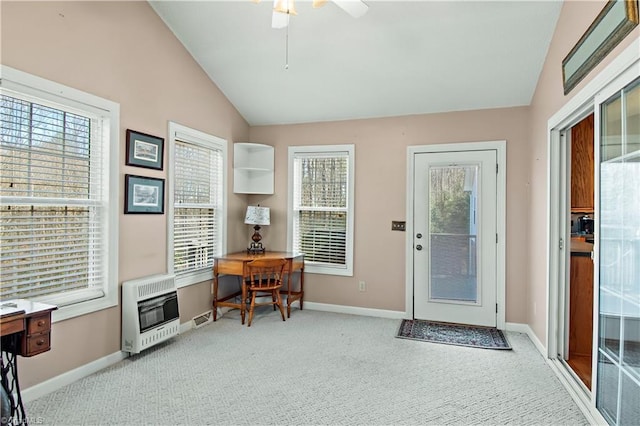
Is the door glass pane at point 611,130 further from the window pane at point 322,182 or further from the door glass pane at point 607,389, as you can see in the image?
the window pane at point 322,182

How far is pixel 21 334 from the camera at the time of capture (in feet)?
6.42

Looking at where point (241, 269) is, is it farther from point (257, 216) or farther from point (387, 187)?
point (387, 187)


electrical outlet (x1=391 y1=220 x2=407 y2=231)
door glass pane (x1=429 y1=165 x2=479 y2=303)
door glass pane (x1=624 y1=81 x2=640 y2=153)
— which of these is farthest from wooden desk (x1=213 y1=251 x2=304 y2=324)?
door glass pane (x1=624 y1=81 x2=640 y2=153)

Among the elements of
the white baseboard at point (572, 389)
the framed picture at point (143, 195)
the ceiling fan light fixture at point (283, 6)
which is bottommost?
the white baseboard at point (572, 389)

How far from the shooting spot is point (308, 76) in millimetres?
3998

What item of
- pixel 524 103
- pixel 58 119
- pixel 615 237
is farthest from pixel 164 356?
pixel 524 103

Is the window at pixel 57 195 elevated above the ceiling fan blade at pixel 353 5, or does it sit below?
below

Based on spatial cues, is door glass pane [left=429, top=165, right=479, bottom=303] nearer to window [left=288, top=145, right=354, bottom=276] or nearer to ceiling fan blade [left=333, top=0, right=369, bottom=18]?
window [left=288, top=145, right=354, bottom=276]

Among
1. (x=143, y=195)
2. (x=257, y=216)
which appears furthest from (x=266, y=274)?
(x=143, y=195)

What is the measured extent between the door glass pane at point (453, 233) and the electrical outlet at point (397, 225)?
309 millimetres

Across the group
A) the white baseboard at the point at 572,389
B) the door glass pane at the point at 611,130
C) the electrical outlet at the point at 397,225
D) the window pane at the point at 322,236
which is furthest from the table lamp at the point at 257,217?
the door glass pane at the point at 611,130

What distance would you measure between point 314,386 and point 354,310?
6.42 feet

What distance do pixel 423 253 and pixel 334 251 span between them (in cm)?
111

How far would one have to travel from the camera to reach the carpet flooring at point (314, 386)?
7.56ft
